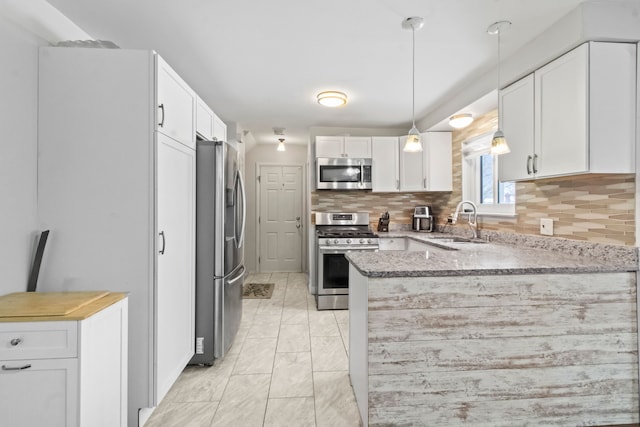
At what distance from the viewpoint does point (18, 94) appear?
1.49 metres

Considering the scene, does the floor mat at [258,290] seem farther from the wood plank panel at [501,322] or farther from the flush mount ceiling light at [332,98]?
the wood plank panel at [501,322]

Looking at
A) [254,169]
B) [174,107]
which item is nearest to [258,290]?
[254,169]

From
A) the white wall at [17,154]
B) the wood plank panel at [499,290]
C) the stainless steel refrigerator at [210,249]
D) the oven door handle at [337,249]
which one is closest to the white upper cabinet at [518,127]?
the wood plank panel at [499,290]

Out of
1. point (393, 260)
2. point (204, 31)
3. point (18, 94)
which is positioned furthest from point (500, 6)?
point (18, 94)

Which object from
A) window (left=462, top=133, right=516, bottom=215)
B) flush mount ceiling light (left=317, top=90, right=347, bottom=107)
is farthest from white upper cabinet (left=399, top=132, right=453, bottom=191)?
flush mount ceiling light (left=317, top=90, right=347, bottom=107)

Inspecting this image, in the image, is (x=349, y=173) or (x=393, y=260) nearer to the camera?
(x=393, y=260)

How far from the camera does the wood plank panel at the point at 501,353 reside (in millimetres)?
1503

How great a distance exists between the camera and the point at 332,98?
3086 mm

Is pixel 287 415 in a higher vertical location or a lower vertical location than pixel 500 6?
lower

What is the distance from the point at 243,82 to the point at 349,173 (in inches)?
69.3

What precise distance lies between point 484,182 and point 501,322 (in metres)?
2.28

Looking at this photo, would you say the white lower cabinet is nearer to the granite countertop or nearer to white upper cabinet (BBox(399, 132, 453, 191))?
the granite countertop

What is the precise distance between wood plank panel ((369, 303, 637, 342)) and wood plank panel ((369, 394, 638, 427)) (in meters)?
0.34

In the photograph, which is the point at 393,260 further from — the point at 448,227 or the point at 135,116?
the point at 448,227
